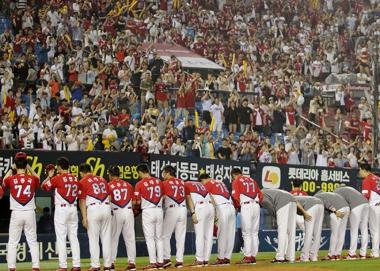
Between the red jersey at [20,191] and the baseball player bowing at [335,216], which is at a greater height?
the red jersey at [20,191]

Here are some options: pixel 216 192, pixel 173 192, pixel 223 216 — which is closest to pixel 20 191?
pixel 173 192

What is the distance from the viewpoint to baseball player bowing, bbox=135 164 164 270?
20.1m

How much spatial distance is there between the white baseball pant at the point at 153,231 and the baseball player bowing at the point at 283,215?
2.53m

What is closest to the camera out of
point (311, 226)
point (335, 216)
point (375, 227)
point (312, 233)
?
point (311, 226)

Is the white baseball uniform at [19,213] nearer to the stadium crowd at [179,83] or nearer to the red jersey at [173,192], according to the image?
the red jersey at [173,192]

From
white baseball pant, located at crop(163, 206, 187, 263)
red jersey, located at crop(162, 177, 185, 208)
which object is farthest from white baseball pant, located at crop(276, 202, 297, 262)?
red jersey, located at crop(162, 177, 185, 208)

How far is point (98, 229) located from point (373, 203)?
647cm

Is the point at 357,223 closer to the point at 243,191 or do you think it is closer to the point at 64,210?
the point at 243,191

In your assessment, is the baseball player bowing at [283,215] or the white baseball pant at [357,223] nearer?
the baseball player bowing at [283,215]

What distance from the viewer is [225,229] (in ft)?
69.5

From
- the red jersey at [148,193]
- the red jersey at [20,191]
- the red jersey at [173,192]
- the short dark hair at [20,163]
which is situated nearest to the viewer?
the red jersey at [20,191]

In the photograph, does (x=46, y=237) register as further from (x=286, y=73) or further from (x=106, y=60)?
(x=286, y=73)

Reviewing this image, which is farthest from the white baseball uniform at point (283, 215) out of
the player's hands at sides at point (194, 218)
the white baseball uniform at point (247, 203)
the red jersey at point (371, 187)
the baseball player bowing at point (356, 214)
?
the red jersey at point (371, 187)

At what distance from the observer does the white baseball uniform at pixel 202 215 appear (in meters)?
20.9
